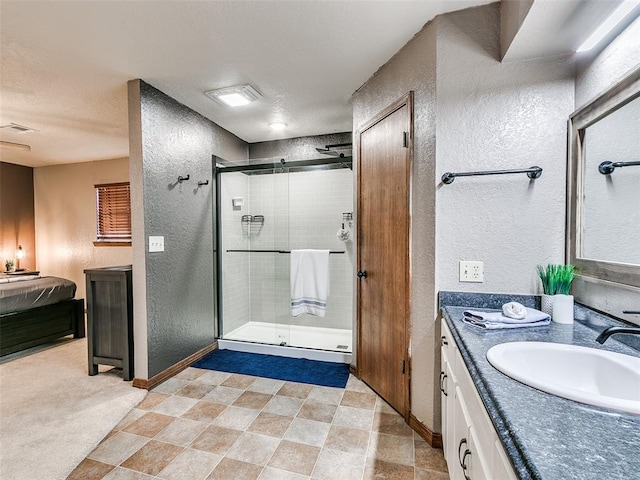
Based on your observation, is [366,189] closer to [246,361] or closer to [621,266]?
[621,266]

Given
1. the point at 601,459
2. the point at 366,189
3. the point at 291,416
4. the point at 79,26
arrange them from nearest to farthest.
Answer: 1. the point at 601,459
2. the point at 79,26
3. the point at 291,416
4. the point at 366,189

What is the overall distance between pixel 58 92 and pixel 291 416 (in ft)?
10.5

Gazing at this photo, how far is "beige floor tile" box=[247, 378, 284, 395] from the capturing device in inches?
95.7

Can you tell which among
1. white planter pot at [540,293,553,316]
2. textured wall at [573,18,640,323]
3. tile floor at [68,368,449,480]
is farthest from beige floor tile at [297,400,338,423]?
textured wall at [573,18,640,323]

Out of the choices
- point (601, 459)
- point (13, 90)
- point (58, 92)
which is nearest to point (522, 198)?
point (601, 459)

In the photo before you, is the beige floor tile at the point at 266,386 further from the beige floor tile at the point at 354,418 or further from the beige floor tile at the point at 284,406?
the beige floor tile at the point at 354,418

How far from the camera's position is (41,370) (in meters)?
2.82

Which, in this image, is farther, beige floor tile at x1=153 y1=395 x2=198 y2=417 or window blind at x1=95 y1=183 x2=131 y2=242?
window blind at x1=95 y1=183 x2=131 y2=242

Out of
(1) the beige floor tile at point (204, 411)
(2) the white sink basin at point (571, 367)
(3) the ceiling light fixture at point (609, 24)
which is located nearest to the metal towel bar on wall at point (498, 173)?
(3) the ceiling light fixture at point (609, 24)

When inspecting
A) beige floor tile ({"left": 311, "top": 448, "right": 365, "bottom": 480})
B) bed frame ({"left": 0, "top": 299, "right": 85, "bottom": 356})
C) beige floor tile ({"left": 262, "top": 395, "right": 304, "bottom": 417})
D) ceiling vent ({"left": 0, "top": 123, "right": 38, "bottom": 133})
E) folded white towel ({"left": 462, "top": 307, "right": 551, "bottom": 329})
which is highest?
ceiling vent ({"left": 0, "top": 123, "right": 38, "bottom": 133})

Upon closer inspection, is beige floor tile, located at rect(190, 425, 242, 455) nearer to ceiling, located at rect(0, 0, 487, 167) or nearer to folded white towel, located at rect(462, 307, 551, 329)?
folded white towel, located at rect(462, 307, 551, 329)

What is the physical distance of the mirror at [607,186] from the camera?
48.2 inches

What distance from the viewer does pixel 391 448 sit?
174 cm

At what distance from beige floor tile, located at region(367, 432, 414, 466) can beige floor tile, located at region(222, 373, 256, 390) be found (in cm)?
114
